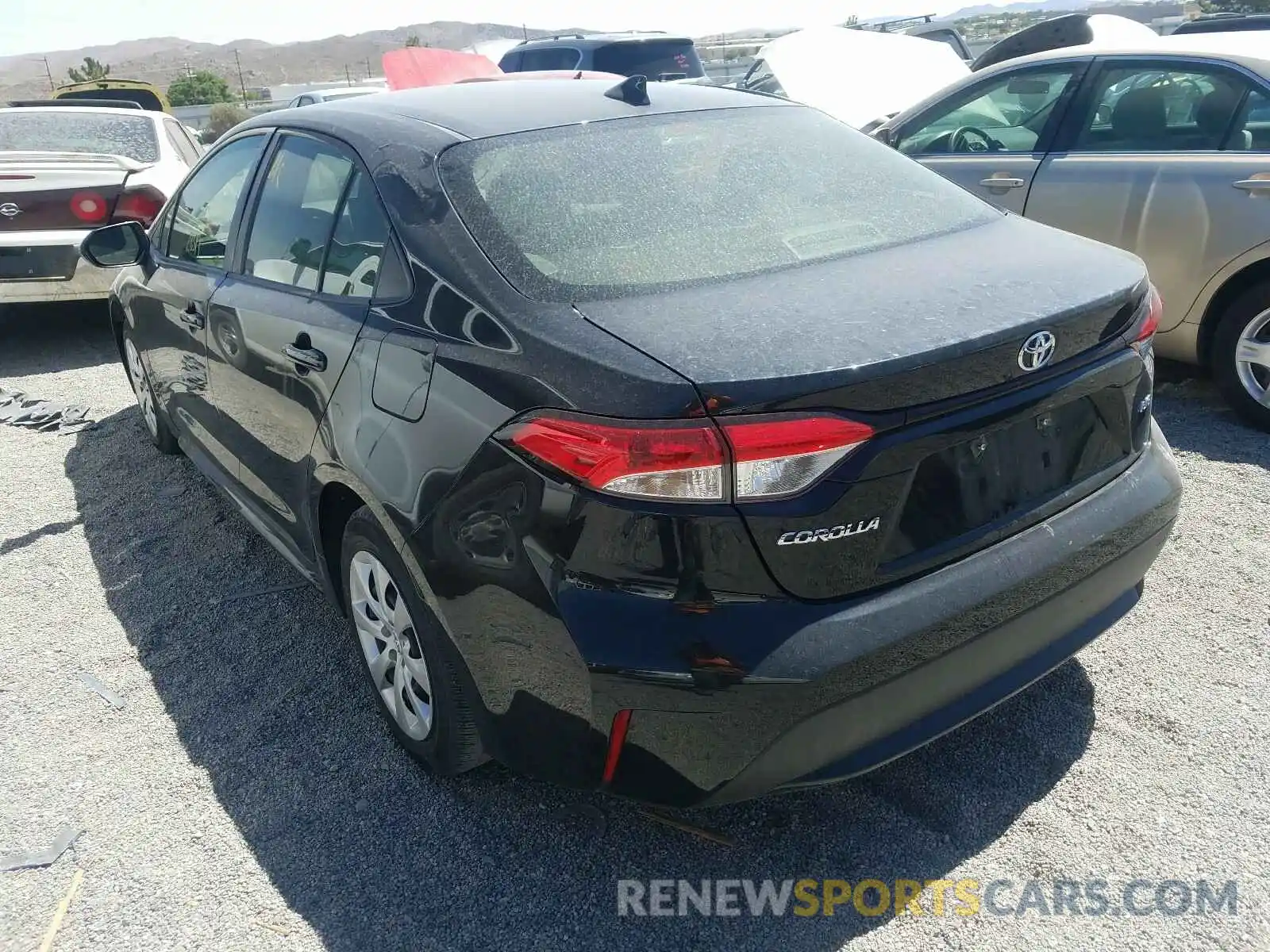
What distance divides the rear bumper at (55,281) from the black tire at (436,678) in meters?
4.75

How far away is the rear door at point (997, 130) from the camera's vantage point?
5109 mm

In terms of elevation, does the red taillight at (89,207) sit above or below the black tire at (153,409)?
above

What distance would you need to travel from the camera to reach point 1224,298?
15.0ft

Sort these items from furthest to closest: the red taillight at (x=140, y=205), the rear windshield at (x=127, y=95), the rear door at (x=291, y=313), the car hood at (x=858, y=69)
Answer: the rear windshield at (x=127, y=95)
the car hood at (x=858, y=69)
the red taillight at (x=140, y=205)
the rear door at (x=291, y=313)

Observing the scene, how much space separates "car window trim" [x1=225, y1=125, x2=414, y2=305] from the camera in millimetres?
2516

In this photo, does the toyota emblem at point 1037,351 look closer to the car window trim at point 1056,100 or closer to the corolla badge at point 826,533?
the corolla badge at point 826,533

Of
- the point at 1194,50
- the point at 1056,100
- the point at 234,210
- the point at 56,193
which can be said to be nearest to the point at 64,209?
the point at 56,193

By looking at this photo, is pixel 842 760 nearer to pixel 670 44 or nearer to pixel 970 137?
pixel 970 137

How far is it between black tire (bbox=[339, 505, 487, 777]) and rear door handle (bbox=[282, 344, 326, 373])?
0.41 metres

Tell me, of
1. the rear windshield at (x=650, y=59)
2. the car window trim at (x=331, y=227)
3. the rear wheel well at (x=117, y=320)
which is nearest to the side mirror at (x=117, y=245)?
the rear wheel well at (x=117, y=320)

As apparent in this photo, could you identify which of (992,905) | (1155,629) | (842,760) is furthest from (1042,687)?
(842,760)

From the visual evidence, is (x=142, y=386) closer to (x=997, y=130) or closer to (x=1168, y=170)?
(x=997, y=130)

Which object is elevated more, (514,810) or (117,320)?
(117,320)

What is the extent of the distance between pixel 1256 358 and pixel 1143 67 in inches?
58.2
